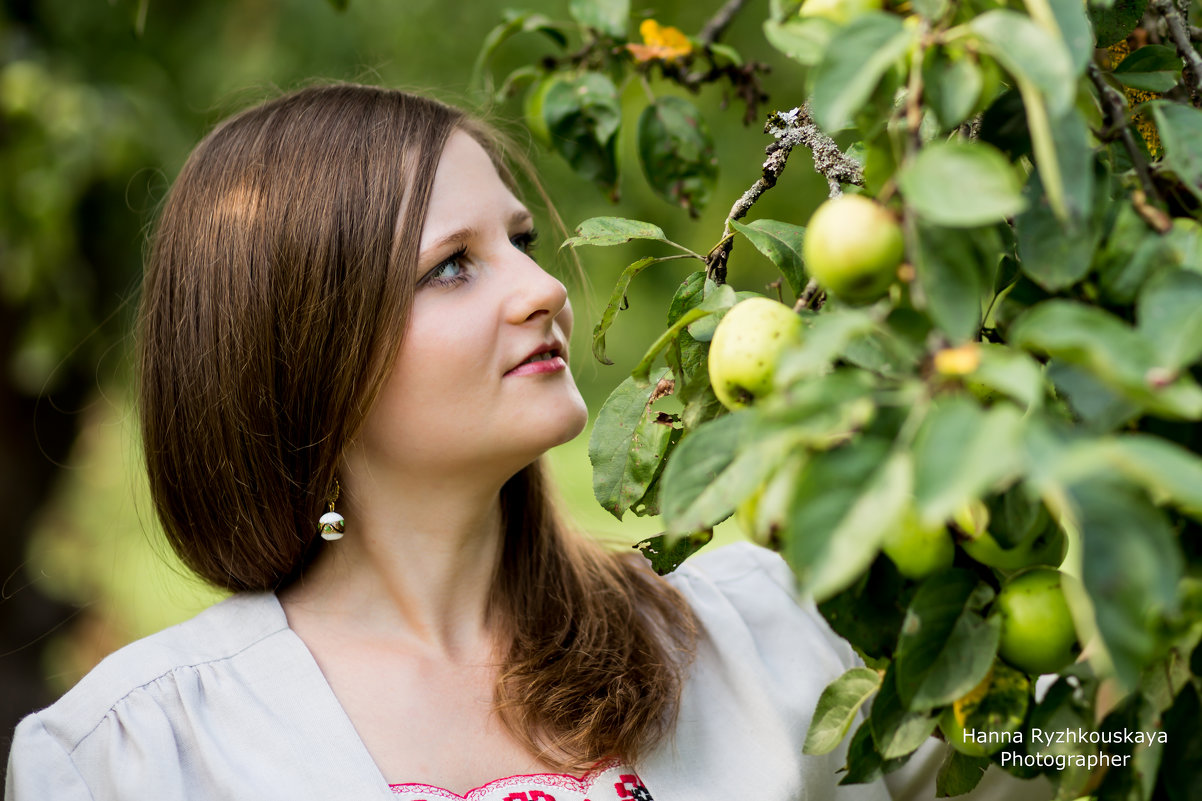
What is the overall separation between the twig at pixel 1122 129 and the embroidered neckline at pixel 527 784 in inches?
33.3

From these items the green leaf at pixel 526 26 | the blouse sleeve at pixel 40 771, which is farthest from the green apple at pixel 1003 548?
the blouse sleeve at pixel 40 771

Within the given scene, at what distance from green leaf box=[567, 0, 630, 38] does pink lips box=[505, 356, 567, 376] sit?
1.21ft

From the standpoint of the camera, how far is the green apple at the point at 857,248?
497 mm

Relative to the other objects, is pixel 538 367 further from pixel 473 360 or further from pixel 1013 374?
pixel 1013 374

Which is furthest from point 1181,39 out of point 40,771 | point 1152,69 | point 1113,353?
point 40,771

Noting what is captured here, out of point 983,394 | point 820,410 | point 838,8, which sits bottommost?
point 983,394

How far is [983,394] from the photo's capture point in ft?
2.04

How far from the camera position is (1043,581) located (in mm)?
614

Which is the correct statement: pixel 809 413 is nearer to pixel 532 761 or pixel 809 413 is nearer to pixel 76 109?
pixel 532 761

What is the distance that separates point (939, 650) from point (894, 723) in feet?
0.30

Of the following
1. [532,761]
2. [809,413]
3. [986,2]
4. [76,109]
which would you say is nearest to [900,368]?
[809,413]

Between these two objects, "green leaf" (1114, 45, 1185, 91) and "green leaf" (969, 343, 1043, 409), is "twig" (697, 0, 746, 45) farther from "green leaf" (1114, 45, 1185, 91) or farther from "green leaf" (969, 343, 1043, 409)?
"green leaf" (969, 343, 1043, 409)

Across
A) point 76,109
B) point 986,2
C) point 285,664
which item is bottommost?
point 285,664

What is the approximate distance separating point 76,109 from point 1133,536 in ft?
8.84
